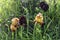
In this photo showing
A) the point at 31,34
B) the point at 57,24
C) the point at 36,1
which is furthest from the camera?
the point at 36,1

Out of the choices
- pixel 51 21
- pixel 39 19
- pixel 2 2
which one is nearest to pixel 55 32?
pixel 51 21

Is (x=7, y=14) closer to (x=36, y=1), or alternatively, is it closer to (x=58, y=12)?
(x=36, y=1)

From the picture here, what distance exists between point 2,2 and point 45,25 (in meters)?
0.75

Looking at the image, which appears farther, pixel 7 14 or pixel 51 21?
pixel 7 14

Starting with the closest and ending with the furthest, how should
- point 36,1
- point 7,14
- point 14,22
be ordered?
point 14,22 < point 7,14 < point 36,1

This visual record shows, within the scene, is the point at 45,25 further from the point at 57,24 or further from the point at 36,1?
the point at 36,1

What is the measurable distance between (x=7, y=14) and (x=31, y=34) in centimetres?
48

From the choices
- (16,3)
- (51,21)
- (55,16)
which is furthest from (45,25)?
(16,3)

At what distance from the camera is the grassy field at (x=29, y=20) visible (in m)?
2.01

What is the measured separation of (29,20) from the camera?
225cm

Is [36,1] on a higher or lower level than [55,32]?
higher

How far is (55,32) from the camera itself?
2.09m

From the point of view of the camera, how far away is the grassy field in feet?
6.59

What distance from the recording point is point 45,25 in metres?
2.13
